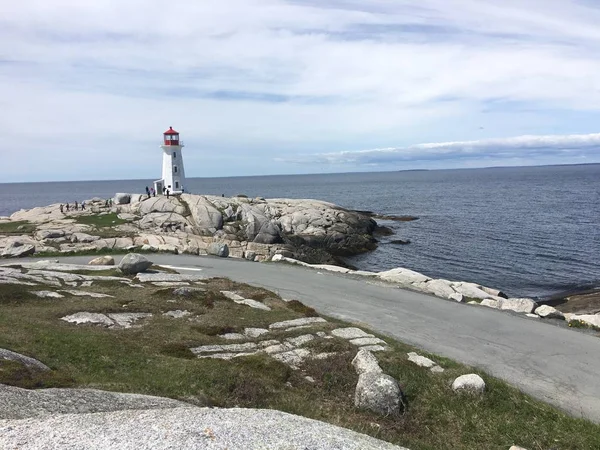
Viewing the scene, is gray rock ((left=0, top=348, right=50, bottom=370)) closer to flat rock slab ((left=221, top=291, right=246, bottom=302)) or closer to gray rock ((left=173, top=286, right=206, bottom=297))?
gray rock ((left=173, top=286, right=206, bottom=297))

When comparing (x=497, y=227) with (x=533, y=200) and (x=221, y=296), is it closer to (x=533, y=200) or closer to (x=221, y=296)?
(x=533, y=200)

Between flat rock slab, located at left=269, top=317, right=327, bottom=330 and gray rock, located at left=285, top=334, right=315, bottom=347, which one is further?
flat rock slab, located at left=269, top=317, right=327, bottom=330

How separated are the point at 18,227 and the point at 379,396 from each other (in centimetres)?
5668

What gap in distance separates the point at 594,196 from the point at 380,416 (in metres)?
139

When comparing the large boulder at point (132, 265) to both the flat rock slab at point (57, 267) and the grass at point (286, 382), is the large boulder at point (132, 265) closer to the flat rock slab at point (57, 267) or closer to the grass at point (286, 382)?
the flat rock slab at point (57, 267)

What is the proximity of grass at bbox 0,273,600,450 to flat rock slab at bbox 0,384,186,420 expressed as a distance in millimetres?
946

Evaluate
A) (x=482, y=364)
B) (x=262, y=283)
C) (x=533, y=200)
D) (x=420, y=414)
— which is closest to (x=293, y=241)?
(x=262, y=283)

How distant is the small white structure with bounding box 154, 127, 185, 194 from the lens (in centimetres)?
8094

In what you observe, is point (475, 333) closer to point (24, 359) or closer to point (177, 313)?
point (177, 313)

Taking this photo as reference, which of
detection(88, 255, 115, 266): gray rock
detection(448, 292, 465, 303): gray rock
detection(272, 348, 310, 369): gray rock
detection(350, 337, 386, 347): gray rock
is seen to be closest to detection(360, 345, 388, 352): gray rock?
detection(350, 337, 386, 347): gray rock

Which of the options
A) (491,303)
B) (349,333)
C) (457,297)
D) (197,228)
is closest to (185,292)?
(349,333)

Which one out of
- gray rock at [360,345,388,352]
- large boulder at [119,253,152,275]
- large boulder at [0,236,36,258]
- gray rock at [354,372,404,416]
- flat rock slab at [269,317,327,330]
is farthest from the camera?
large boulder at [0,236,36,258]

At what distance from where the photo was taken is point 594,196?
128m

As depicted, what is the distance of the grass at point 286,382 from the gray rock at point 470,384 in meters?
0.30
